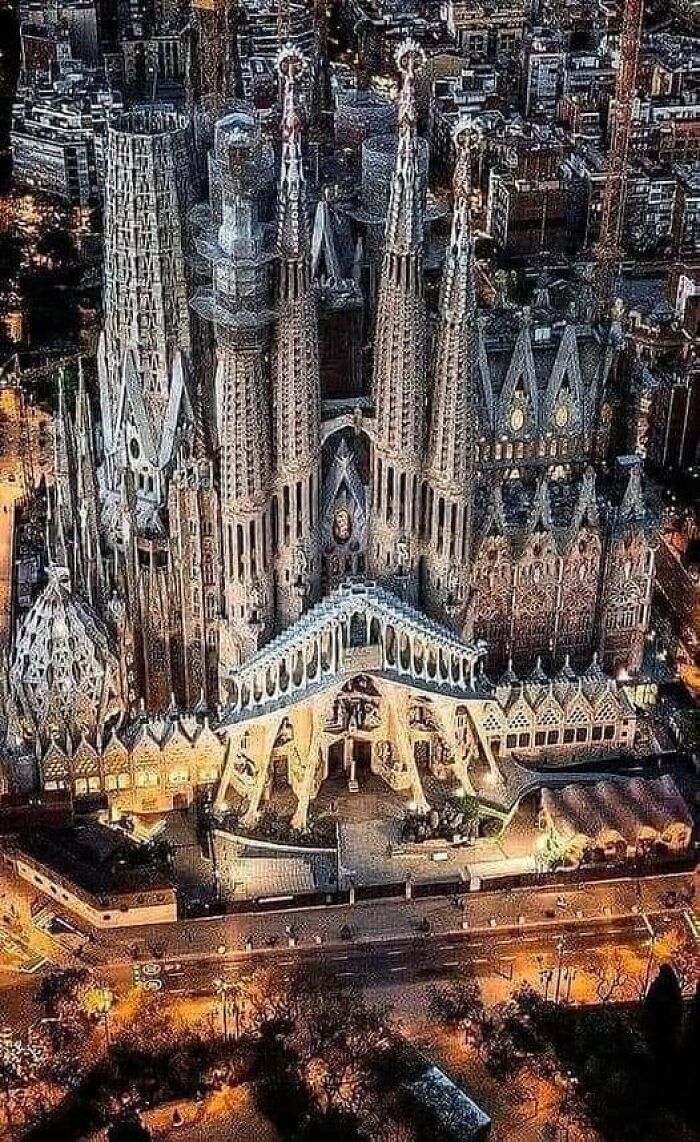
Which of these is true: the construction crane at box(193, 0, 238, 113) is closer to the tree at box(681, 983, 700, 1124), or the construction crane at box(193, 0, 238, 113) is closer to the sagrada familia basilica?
the sagrada familia basilica

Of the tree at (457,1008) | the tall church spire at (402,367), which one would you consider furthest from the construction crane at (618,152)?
the tree at (457,1008)

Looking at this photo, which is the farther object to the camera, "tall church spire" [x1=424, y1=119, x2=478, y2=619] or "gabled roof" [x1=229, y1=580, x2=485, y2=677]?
"gabled roof" [x1=229, y1=580, x2=485, y2=677]

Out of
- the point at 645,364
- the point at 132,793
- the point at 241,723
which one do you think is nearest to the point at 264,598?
the point at 241,723

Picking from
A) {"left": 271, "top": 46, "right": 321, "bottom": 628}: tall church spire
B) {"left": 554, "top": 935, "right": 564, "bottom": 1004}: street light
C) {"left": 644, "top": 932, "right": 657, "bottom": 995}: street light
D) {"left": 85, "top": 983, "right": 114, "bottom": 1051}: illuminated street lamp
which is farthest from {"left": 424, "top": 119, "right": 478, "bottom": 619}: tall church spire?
{"left": 85, "top": 983, "right": 114, "bottom": 1051}: illuminated street lamp

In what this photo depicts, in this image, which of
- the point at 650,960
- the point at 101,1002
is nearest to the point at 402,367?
the point at 650,960

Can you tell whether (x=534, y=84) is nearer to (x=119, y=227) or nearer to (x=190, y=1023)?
(x=119, y=227)

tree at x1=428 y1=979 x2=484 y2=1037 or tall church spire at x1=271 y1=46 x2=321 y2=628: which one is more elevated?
tall church spire at x1=271 y1=46 x2=321 y2=628

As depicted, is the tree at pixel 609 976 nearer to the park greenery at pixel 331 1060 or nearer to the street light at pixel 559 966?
the park greenery at pixel 331 1060
